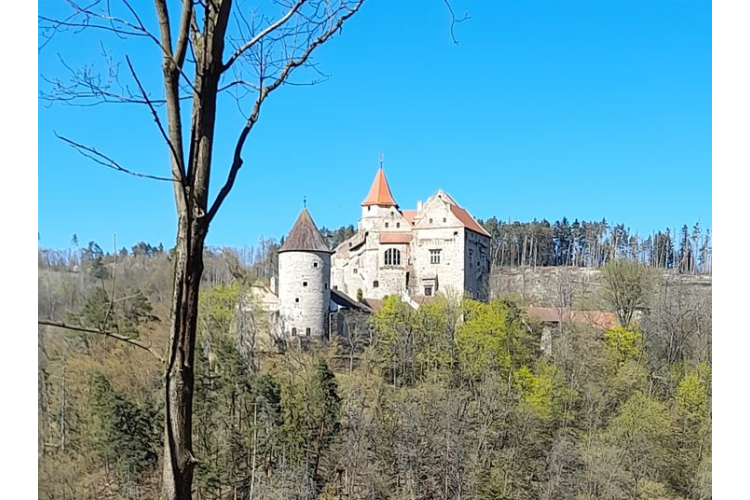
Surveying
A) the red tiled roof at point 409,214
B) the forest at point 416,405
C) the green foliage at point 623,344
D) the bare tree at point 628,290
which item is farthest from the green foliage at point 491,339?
the red tiled roof at point 409,214

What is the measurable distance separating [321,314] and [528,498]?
4150 millimetres

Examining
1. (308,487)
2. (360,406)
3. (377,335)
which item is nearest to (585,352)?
(377,335)

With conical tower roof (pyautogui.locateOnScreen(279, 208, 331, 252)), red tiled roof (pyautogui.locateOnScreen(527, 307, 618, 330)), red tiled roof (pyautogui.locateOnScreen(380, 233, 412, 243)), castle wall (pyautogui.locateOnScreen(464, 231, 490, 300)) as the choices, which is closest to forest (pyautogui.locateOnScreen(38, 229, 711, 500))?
red tiled roof (pyautogui.locateOnScreen(527, 307, 618, 330))

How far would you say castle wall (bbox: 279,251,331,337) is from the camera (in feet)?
38.6

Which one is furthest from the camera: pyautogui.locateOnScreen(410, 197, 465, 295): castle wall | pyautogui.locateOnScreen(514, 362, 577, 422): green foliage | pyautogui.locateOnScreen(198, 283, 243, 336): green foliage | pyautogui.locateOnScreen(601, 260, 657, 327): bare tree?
pyautogui.locateOnScreen(410, 197, 465, 295): castle wall

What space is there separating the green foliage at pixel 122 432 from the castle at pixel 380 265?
15.5 ft

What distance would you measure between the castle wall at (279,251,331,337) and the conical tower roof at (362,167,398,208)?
436 cm

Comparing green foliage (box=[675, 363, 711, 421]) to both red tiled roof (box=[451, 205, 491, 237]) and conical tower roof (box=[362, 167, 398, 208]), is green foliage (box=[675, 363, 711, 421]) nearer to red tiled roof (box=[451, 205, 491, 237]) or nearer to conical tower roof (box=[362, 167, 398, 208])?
red tiled roof (box=[451, 205, 491, 237])

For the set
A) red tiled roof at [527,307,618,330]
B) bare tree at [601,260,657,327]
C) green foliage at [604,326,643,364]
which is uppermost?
bare tree at [601,260,657,327]

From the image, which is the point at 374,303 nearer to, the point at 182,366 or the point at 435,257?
the point at 435,257

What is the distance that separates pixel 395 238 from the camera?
14266 millimetres

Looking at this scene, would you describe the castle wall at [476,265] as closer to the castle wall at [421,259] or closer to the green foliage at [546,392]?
the castle wall at [421,259]

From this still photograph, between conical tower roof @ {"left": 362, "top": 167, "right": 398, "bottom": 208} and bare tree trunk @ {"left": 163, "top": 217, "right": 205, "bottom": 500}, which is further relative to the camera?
conical tower roof @ {"left": 362, "top": 167, "right": 398, "bottom": 208}

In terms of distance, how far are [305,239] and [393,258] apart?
2.38m
